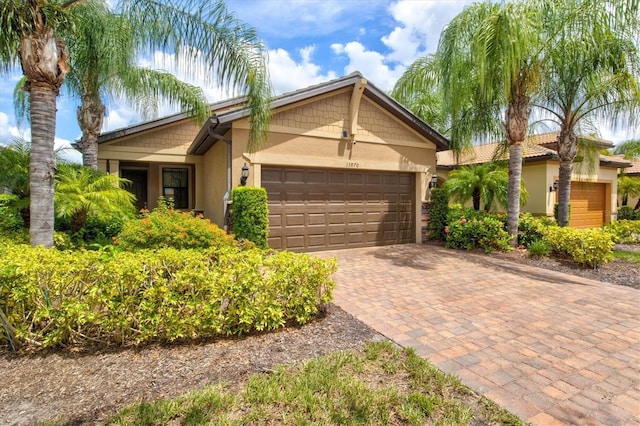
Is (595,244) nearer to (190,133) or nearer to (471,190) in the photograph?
(471,190)

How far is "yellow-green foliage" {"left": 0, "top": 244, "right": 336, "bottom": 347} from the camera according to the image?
3.62 meters

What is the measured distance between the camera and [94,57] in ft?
24.1

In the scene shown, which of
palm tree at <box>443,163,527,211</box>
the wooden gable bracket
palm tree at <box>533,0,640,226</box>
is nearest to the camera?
palm tree at <box>533,0,640,226</box>

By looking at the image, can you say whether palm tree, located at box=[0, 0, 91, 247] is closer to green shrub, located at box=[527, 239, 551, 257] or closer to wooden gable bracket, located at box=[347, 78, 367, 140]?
wooden gable bracket, located at box=[347, 78, 367, 140]

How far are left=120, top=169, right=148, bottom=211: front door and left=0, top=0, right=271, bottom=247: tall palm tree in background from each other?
575cm

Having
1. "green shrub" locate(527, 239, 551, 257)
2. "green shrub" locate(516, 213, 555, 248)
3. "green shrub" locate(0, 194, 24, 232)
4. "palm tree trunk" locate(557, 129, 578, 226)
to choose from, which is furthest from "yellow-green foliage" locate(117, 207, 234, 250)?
"palm tree trunk" locate(557, 129, 578, 226)

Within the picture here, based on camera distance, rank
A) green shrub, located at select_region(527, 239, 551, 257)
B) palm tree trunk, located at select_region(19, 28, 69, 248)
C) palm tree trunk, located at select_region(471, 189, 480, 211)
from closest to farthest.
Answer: palm tree trunk, located at select_region(19, 28, 69, 248), green shrub, located at select_region(527, 239, 551, 257), palm tree trunk, located at select_region(471, 189, 480, 211)

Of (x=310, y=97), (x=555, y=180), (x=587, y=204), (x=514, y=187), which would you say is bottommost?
(x=587, y=204)

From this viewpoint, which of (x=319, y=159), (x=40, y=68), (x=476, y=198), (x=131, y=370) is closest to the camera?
(x=131, y=370)

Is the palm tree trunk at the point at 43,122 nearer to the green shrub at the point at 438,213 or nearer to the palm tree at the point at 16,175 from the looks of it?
the palm tree at the point at 16,175

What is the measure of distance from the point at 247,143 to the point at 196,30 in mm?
3115

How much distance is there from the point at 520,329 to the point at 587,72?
8749 millimetres

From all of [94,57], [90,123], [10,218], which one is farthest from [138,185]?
[94,57]

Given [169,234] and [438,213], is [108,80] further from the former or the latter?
[438,213]
